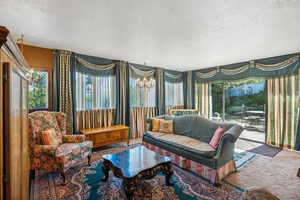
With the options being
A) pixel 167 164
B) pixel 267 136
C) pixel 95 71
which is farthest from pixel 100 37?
pixel 267 136

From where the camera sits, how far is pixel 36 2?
172cm

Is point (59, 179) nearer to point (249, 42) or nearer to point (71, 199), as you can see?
point (71, 199)

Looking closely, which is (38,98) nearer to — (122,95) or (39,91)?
(39,91)

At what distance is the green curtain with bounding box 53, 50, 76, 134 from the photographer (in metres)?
3.32

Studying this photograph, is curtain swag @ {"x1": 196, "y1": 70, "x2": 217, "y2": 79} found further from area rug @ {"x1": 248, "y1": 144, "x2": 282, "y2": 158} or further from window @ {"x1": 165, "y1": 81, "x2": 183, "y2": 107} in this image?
area rug @ {"x1": 248, "y1": 144, "x2": 282, "y2": 158}

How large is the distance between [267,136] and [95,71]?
5.35m

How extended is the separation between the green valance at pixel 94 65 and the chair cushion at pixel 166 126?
213cm

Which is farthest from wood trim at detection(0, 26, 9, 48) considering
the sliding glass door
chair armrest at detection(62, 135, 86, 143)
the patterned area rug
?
the sliding glass door

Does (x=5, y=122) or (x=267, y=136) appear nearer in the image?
(x=5, y=122)

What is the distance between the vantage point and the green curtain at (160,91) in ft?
17.5

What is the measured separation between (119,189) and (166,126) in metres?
1.88

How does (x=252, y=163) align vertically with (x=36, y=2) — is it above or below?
below

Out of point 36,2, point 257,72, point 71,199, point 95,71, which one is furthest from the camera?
point 257,72

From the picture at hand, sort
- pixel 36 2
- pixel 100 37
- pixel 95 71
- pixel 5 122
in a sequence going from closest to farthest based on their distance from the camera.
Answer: pixel 5 122 → pixel 36 2 → pixel 100 37 → pixel 95 71
